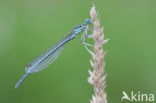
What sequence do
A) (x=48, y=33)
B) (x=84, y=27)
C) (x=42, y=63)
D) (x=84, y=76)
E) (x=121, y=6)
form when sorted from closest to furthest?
1. (x=84, y=27)
2. (x=42, y=63)
3. (x=84, y=76)
4. (x=48, y=33)
5. (x=121, y=6)

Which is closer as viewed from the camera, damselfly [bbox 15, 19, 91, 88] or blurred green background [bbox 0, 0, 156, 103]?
damselfly [bbox 15, 19, 91, 88]

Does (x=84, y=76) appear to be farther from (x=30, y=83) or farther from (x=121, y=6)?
(x=121, y=6)

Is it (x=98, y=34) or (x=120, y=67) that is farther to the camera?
(x=120, y=67)

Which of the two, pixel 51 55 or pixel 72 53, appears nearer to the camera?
pixel 51 55

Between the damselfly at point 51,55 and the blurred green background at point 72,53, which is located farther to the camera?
the blurred green background at point 72,53

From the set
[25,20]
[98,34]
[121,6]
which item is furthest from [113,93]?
[121,6]

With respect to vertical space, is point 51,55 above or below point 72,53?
below

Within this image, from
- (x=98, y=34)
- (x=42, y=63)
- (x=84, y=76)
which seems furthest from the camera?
(x=84, y=76)

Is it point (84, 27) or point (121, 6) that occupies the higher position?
point (121, 6)
